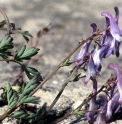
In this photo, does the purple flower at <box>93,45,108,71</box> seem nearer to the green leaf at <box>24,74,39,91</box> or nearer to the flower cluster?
the flower cluster

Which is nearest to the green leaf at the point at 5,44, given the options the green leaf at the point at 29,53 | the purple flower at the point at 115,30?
the green leaf at the point at 29,53

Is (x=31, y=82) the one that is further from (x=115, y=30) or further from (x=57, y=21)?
(x=57, y=21)

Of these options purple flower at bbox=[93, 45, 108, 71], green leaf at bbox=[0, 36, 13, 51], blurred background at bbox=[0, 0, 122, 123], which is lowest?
purple flower at bbox=[93, 45, 108, 71]

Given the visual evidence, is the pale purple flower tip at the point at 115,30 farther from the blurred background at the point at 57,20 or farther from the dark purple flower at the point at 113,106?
the blurred background at the point at 57,20

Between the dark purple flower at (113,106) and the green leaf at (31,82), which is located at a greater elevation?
the green leaf at (31,82)

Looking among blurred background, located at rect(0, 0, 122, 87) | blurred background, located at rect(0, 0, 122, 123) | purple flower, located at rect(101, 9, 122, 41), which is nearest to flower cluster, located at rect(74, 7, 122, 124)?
purple flower, located at rect(101, 9, 122, 41)

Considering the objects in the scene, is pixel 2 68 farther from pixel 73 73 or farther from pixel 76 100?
pixel 73 73

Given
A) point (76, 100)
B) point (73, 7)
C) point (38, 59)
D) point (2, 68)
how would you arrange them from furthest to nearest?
point (73, 7)
point (38, 59)
point (2, 68)
point (76, 100)

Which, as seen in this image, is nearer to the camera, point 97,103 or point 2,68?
point 97,103

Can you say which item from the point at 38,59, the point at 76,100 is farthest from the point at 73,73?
the point at 38,59
